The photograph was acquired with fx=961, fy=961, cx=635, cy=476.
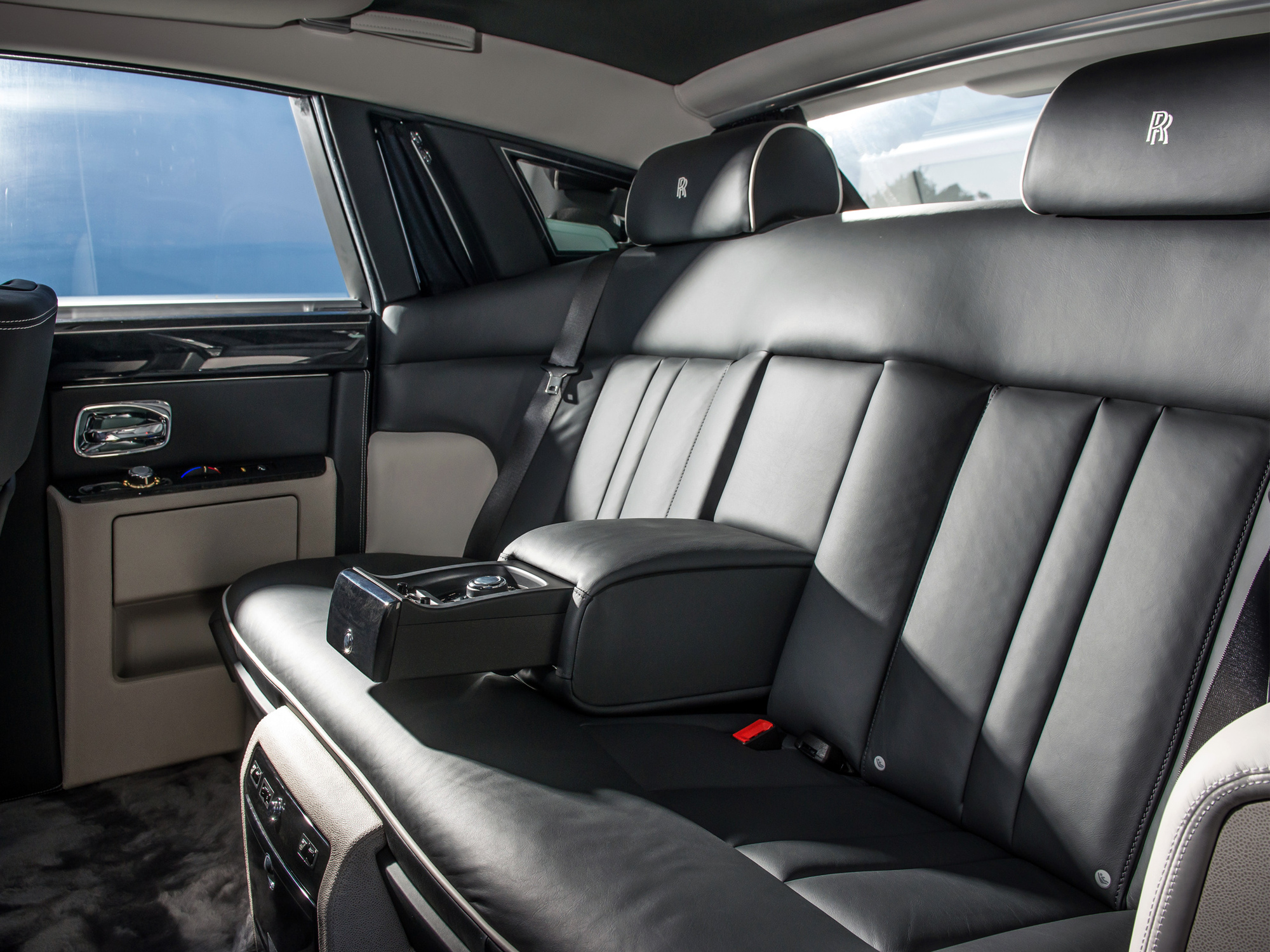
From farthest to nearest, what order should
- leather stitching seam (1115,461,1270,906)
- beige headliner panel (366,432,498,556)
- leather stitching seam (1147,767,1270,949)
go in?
beige headliner panel (366,432,498,556) < leather stitching seam (1115,461,1270,906) < leather stitching seam (1147,767,1270,949)

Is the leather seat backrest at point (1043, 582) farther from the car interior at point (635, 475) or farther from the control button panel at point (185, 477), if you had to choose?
the control button panel at point (185, 477)

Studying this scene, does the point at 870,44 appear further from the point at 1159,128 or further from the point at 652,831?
the point at 652,831

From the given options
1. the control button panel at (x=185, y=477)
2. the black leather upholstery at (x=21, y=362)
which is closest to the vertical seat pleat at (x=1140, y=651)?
the black leather upholstery at (x=21, y=362)

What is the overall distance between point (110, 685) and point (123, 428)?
51cm

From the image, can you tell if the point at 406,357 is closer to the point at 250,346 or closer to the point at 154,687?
the point at 250,346

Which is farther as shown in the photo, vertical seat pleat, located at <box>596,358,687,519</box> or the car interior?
vertical seat pleat, located at <box>596,358,687,519</box>

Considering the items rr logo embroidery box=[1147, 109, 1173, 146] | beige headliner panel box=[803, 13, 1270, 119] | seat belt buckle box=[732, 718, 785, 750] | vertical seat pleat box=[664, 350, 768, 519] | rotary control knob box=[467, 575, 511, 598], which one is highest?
beige headliner panel box=[803, 13, 1270, 119]

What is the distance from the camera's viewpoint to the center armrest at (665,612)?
4.17ft

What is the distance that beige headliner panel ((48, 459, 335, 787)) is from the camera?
1.84 meters

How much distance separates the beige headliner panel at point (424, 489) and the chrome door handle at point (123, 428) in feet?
1.48

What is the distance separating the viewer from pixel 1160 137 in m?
1.11

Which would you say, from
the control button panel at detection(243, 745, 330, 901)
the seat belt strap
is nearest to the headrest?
the seat belt strap

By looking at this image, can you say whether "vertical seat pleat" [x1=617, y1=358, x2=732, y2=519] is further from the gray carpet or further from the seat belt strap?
the gray carpet

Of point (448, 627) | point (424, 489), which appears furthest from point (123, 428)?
point (448, 627)
